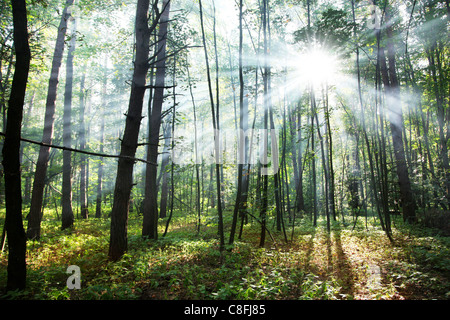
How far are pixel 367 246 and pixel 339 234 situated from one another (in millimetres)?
2074

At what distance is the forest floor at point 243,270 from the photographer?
3662 millimetres

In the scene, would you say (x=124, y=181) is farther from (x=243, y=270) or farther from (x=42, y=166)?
(x=42, y=166)

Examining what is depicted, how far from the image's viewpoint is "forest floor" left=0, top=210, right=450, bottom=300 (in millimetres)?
3662

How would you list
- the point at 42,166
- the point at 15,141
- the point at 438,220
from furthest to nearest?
1. the point at 438,220
2. the point at 42,166
3. the point at 15,141

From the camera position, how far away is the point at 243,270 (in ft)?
15.3

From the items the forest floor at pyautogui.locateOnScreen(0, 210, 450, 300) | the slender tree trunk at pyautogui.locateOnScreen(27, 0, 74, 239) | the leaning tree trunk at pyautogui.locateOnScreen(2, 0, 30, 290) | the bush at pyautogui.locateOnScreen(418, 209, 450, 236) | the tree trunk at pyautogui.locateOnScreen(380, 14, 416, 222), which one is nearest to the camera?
the leaning tree trunk at pyautogui.locateOnScreen(2, 0, 30, 290)

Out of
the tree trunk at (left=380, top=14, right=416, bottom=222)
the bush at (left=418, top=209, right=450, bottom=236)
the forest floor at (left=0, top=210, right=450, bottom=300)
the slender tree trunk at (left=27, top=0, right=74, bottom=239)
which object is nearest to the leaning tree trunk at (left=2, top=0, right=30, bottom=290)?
the forest floor at (left=0, top=210, right=450, bottom=300)

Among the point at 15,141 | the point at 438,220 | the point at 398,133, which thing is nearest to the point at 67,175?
the point at 15,141

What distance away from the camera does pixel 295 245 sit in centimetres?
747

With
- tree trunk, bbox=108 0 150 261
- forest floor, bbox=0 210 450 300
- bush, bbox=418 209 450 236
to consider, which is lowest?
forest floor, bbox=0 210 450 300

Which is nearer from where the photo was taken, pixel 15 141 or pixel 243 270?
pixel 15 141

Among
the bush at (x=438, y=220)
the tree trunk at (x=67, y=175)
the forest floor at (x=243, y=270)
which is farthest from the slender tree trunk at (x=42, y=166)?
the bush at (x=438, y=220)

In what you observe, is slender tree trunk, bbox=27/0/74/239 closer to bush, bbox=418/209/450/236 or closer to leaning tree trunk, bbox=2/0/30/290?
leaning tree trunk, bbox=2/0/30/290
